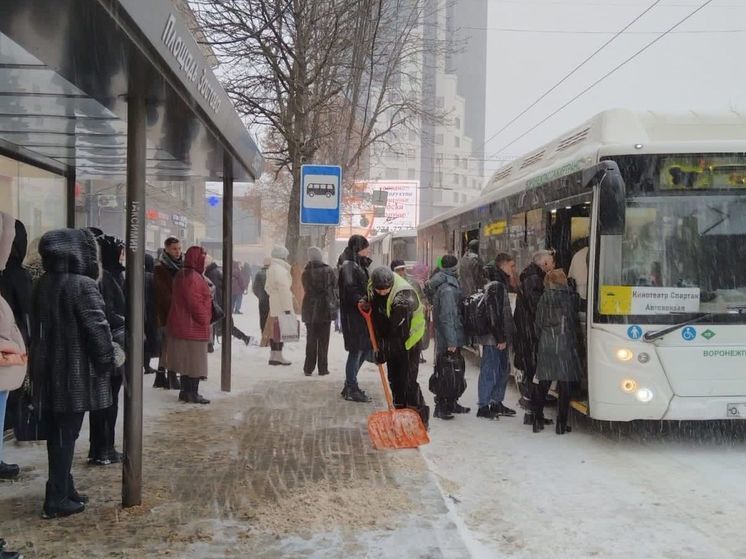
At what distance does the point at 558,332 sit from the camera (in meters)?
7.36

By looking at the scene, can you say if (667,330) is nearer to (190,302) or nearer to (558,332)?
(558,332)

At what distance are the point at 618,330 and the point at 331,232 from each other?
3319 cm

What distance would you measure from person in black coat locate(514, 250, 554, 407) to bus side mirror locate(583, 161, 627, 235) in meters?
1.34

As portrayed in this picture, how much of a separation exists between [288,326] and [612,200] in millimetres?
6111

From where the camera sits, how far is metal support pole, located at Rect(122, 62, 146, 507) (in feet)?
16.3

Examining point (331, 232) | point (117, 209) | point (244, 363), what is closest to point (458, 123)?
point (331, 232)

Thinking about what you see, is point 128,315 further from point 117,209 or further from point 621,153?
point 117,209

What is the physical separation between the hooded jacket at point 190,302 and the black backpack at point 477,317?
2.94 m

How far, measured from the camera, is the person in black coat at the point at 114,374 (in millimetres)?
6031

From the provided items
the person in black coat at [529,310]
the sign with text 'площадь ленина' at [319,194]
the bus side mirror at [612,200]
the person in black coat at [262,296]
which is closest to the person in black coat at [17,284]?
the bus side mirror at [612,200]

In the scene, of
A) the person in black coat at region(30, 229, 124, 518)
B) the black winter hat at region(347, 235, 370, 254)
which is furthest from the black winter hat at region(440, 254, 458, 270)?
the person in black coat at region(30, 229, 124, 518)

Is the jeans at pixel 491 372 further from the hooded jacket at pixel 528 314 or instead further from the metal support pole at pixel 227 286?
the metal support pole at pixel 227 286

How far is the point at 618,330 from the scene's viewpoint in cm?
691

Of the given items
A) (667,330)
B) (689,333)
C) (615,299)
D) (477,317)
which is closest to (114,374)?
(477,317)
